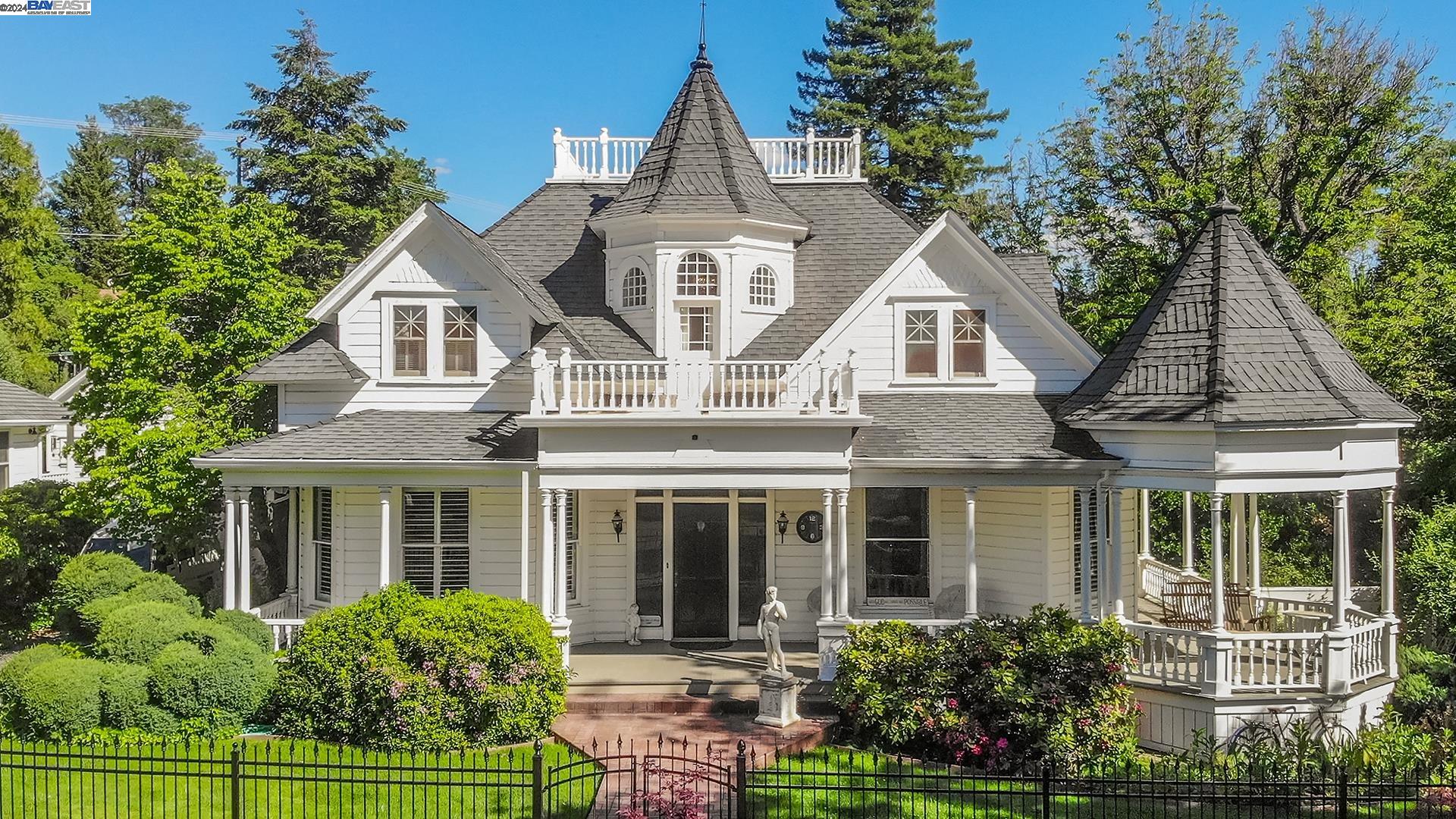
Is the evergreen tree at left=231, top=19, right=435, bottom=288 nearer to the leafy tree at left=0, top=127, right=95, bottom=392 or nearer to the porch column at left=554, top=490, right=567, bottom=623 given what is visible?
the leafy tree at left=0, top=127, right=95, bottom=392

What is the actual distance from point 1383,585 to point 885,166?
32213 millimetres

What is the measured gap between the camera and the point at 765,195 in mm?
20109

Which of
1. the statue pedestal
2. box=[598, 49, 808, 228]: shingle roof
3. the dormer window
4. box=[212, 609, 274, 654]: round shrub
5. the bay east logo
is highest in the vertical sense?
the bay east logo

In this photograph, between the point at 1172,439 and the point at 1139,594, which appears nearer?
the point at 1172,439

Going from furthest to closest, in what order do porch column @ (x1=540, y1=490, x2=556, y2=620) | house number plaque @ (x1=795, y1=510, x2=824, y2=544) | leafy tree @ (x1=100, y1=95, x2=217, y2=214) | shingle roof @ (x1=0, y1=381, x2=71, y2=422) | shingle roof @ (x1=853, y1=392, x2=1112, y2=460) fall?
leafy tree @ (x1=100, y1=95, x2=217, y2=214) → shingle roof @ (x1=0, y1=381, x2=71, y2=422) → house number plaque @ (x1=795, y1=510, x2=824, y2=544) → shingle roof @ (x1=853, y1=392, x2=1112, y2=460) → porch column @ (x1=540, y1=490, x2=556, y2=620)

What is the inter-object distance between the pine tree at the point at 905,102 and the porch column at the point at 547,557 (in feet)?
104

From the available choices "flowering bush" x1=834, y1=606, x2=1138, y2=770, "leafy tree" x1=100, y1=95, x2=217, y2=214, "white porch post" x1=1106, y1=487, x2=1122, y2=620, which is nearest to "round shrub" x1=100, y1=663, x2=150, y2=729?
"flowering bush" x1=834, y1=606, x2=1138, y2=770

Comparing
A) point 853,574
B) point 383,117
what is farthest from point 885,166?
point 853,574

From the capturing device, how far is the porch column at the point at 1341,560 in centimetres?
1450

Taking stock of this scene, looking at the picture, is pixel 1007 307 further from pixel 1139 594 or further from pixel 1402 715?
pixel 1402 715

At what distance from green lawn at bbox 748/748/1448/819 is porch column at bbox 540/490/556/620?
5.22 meters

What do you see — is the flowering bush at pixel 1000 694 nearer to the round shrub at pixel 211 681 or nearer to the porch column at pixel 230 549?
the round shrub at pixel 211 681

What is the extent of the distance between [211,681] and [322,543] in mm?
5470

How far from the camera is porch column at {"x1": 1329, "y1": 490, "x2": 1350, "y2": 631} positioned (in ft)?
47.6
